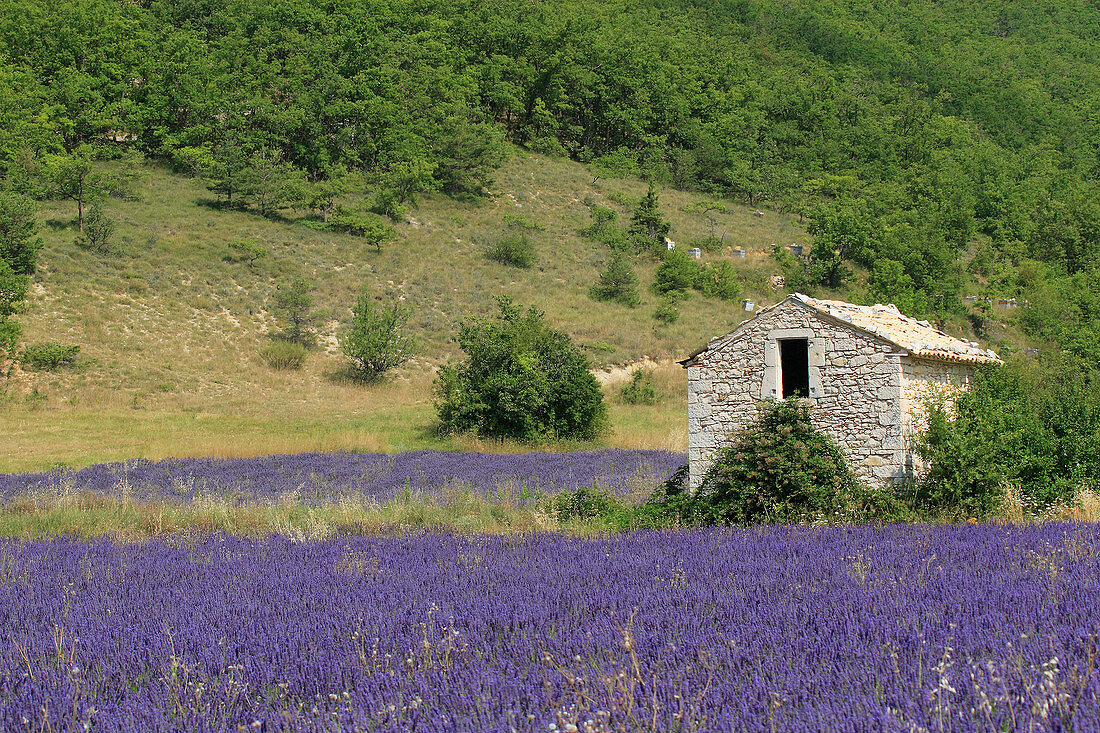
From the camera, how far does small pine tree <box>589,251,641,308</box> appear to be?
134 feet

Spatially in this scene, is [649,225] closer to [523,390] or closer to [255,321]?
[255,321]

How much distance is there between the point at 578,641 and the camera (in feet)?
13.6

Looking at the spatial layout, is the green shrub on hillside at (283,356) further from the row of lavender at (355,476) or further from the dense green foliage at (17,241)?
the row of lavender at (355,476)

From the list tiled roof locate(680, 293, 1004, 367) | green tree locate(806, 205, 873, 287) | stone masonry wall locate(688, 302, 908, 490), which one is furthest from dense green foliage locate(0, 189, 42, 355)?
green tree locate(806, 205, 873, 287)

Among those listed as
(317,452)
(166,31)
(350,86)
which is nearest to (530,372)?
(317,452)

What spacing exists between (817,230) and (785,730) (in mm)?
54425

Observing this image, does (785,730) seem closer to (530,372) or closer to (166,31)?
(530,372)

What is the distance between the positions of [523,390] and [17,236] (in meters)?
22.8

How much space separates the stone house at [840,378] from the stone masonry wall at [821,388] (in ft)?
0.05

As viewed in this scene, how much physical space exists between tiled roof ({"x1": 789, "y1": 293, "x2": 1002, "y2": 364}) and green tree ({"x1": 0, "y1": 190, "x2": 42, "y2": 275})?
102 ft

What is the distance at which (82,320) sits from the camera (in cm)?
2959

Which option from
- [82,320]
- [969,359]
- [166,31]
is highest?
[166,31]

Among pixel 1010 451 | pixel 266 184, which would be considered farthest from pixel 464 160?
pixel 1010 451

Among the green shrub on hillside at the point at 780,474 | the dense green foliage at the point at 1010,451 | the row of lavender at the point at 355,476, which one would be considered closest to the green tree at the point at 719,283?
the row of lavender at the point at 355,476
